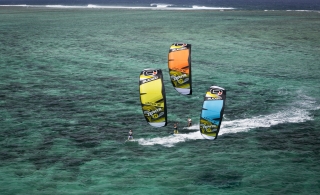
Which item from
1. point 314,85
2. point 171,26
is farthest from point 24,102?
point 171,26

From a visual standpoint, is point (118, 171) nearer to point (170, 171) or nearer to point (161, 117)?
point (170, 171)

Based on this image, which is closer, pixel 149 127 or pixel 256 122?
pixel 149 127

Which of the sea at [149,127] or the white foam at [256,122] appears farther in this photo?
the white foam at [256,122]

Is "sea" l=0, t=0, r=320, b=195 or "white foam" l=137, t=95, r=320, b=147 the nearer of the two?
"sea" l=0, t=0, r=320, b=195
